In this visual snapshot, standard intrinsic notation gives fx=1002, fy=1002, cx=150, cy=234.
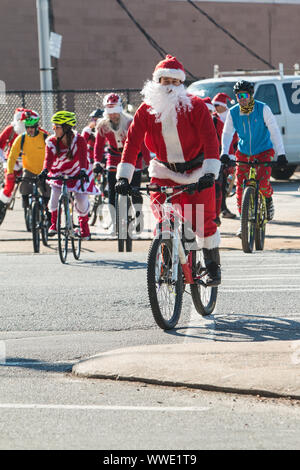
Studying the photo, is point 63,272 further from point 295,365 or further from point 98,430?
point 98,430

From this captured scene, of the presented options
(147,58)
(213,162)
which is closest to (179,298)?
(213,162)

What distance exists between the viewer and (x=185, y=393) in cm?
599

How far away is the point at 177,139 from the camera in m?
7.92

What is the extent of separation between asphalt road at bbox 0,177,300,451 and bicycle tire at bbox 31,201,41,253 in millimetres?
212

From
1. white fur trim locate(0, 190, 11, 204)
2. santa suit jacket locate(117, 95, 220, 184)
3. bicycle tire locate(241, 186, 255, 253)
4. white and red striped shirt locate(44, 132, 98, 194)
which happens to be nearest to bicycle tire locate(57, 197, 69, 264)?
white and red striped shirt locate(44, 132, 98, 194)

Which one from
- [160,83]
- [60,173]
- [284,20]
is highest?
[284,20]

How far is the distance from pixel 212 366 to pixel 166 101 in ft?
7.82

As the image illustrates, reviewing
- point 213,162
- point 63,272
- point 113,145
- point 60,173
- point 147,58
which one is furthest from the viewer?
point 147,58

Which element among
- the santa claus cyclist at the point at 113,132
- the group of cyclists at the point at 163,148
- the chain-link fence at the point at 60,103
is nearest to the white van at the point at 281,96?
the chain-link fence at the point at 60,103

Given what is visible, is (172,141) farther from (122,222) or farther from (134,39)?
(134,39)

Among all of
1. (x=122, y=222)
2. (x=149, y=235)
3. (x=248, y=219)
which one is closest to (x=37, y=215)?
(x=122, y=222)

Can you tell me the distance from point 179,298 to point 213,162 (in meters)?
1.08

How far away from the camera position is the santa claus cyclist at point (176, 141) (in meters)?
7.81

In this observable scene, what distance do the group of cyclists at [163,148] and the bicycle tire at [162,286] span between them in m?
0.41
